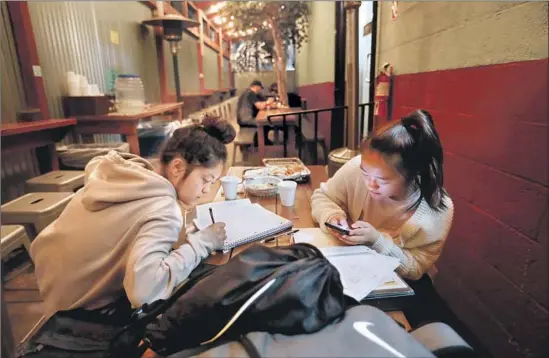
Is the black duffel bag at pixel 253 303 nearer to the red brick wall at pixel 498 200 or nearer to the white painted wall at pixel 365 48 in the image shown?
the red brick wall at pixel 498 200

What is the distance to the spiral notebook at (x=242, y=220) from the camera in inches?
41.3

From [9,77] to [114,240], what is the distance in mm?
2276

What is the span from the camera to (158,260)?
0.83 meters

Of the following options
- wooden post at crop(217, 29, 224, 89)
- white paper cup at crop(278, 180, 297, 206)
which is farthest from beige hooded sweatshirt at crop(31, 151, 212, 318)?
wooden post at crop(217, 29, 224, 89)

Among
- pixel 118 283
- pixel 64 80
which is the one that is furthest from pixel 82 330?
pixel 64 80

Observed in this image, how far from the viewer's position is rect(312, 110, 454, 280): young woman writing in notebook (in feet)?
3.27

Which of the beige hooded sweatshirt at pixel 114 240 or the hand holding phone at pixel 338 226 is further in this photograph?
the hand holding phone at pixel 338 226

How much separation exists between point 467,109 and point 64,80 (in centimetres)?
321

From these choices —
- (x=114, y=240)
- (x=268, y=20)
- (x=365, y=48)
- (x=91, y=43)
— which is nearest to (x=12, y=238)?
(x=114, y=240)

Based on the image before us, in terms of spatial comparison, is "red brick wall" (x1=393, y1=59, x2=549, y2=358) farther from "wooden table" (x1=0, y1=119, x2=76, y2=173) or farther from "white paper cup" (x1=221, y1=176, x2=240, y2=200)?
"wooden table" (x1=0, y1=119, x2=76, y2=173)

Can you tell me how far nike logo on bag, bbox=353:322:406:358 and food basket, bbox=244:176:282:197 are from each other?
3.03 feet

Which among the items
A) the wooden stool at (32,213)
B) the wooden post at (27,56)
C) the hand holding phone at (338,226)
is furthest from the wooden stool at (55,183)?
the hand holding phone at (338,226)

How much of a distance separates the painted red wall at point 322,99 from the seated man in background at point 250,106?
33.5 inches

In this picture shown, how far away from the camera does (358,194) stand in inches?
51.4
